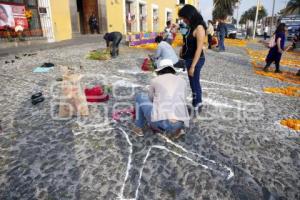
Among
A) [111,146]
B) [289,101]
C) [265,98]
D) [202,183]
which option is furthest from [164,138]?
[289,101]

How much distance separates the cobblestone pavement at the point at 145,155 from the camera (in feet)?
7.98

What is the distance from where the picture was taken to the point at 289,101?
5484mm

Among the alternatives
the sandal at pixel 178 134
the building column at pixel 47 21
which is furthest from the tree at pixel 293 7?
the sandal at pixel 178 134

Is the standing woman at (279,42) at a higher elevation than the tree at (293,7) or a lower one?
lower

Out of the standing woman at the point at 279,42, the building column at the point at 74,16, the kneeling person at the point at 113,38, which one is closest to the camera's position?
the standing woman at the point at 279,42

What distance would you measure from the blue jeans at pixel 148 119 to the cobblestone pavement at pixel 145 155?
0.26 m

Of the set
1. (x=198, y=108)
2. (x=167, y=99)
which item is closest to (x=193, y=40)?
(x=167, y=99)

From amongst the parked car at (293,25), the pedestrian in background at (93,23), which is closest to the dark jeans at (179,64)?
the pedestrian in background at (93,23)

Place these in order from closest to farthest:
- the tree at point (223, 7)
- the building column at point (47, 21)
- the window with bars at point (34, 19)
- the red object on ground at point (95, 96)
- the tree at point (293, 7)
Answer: the red object on ground at point (95, 96)
the window with bars at point (34, 19)
the building column at point (47, 21)
the tree at point (293, 7)
the tree at point (223, 7)

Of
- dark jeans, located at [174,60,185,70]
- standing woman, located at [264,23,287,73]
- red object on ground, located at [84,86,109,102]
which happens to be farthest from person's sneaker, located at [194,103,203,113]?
standing woman, located at [264,23,287,73]

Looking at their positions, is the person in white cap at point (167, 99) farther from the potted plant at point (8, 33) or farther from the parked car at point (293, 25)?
the parked car at point (293, 25)

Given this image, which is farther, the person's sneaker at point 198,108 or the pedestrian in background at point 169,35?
the pedestrian in background at point 169,35

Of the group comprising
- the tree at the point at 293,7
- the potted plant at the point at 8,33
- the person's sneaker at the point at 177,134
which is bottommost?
the person's sneaker at the point at 177,134

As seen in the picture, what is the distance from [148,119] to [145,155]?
1.69 ft
